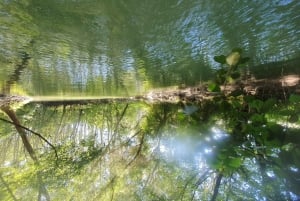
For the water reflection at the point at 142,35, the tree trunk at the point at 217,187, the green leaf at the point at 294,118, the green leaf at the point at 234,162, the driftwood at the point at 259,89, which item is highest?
the water reflection at the point at 142,35

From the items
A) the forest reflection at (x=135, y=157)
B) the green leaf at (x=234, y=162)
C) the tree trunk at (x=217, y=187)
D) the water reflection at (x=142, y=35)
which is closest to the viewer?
the water reflection at (x=142, y=35)

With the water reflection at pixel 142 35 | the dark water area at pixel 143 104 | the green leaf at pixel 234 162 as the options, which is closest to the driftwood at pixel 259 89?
the dark water area at pixel 143 104

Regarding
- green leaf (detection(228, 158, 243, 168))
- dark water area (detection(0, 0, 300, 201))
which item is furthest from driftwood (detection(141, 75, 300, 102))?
green leaf (detection(228, 158, 243, 168))

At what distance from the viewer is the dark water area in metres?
0.87

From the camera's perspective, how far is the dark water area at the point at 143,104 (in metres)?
0.87

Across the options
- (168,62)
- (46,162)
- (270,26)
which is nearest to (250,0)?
(270,26)

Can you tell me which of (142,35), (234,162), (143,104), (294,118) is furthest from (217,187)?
(143,104)

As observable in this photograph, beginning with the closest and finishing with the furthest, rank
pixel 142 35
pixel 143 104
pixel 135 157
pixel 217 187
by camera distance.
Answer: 1. pixel 142 35
2. pixel 217 187
3. pixel 135 157
4. pixel 143 104

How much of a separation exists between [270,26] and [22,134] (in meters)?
2.20

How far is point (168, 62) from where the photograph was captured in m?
1.31

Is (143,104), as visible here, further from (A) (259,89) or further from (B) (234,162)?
(B) (234,162)

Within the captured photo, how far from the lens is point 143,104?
229cm

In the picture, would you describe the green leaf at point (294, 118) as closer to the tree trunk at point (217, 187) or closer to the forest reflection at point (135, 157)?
the forest reflection at point (135, 157)

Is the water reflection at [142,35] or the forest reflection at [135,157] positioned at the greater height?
the water reflection at [142,35]
